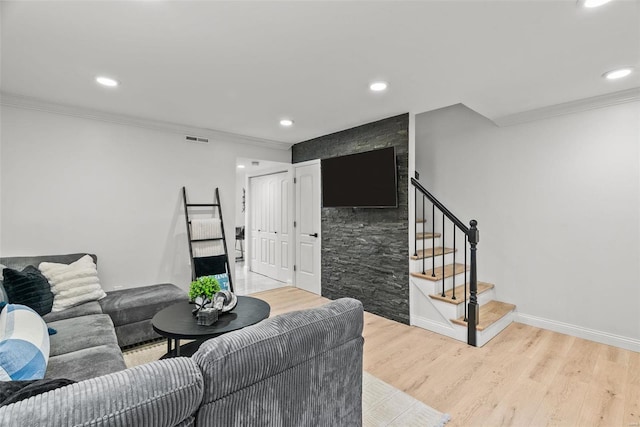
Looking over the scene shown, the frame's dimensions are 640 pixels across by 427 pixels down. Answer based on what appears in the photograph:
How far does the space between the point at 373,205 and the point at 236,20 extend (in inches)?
99.7

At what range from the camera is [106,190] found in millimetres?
3492

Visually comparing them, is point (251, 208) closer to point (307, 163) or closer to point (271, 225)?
point (271, 225)

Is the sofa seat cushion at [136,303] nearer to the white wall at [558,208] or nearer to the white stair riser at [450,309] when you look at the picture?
the white stair riser at [450,309]

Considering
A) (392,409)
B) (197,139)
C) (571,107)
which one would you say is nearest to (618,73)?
(571,107)

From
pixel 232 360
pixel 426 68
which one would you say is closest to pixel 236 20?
pixel 426 68

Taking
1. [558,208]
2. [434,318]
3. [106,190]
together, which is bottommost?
[434,318]

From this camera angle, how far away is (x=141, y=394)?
Result: 0.84 m

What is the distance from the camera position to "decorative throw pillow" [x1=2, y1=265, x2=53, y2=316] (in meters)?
2.29

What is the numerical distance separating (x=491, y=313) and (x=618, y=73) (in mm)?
2481

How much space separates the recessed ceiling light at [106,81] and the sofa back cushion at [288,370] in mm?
2586

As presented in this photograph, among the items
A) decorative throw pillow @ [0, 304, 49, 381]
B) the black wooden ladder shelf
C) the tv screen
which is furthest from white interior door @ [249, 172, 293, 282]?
decorative throw pillow @ [0, 304, 49, 381]

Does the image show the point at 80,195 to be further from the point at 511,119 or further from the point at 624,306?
the point at 624,306

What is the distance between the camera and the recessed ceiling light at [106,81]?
2.54 meters

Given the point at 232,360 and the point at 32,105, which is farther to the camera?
the point at 32,105
